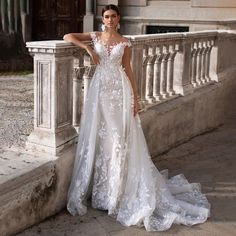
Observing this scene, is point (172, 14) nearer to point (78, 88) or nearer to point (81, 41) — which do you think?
point (78, 88)

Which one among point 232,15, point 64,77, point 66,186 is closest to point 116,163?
point 66,186

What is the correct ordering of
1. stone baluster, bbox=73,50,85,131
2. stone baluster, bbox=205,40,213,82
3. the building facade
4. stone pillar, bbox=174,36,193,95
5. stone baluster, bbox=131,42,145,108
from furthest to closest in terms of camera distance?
the building facade
stone baluster, bbox=205,40,213,82
stone pillar, bbox=174,36,193,95
stone baluster, bbox=131,42,145,108
stone baluster, bbox=73,50,85,131

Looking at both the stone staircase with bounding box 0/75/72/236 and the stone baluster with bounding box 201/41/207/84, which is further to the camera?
the stone baluster with bounding box 201/41/207/84

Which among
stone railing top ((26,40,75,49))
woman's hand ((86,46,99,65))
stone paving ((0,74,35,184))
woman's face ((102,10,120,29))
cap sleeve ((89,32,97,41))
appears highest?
woman's face ((102,10,120,29))

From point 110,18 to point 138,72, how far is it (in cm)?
151

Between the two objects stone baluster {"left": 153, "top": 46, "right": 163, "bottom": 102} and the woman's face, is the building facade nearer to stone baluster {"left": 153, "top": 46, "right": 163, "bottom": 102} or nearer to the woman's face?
stone baluster {"left": 153, "top": 46, "right": 163, "bottom": 102}

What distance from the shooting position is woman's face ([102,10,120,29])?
15.1 feet

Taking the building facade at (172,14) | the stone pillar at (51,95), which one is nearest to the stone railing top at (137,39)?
the stone pillar at (51,95)

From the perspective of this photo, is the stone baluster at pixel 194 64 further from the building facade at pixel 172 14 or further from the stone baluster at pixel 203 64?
the building facade at pixel 172 14

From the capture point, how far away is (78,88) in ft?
16.5

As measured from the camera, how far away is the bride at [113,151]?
185 inches

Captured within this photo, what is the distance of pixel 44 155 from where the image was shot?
4.62 meters

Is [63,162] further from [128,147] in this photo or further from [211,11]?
[211,11]

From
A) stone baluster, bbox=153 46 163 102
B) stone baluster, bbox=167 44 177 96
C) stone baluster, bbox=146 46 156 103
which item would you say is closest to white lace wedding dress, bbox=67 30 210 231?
stone baluster, bbox=146 46 156 103
